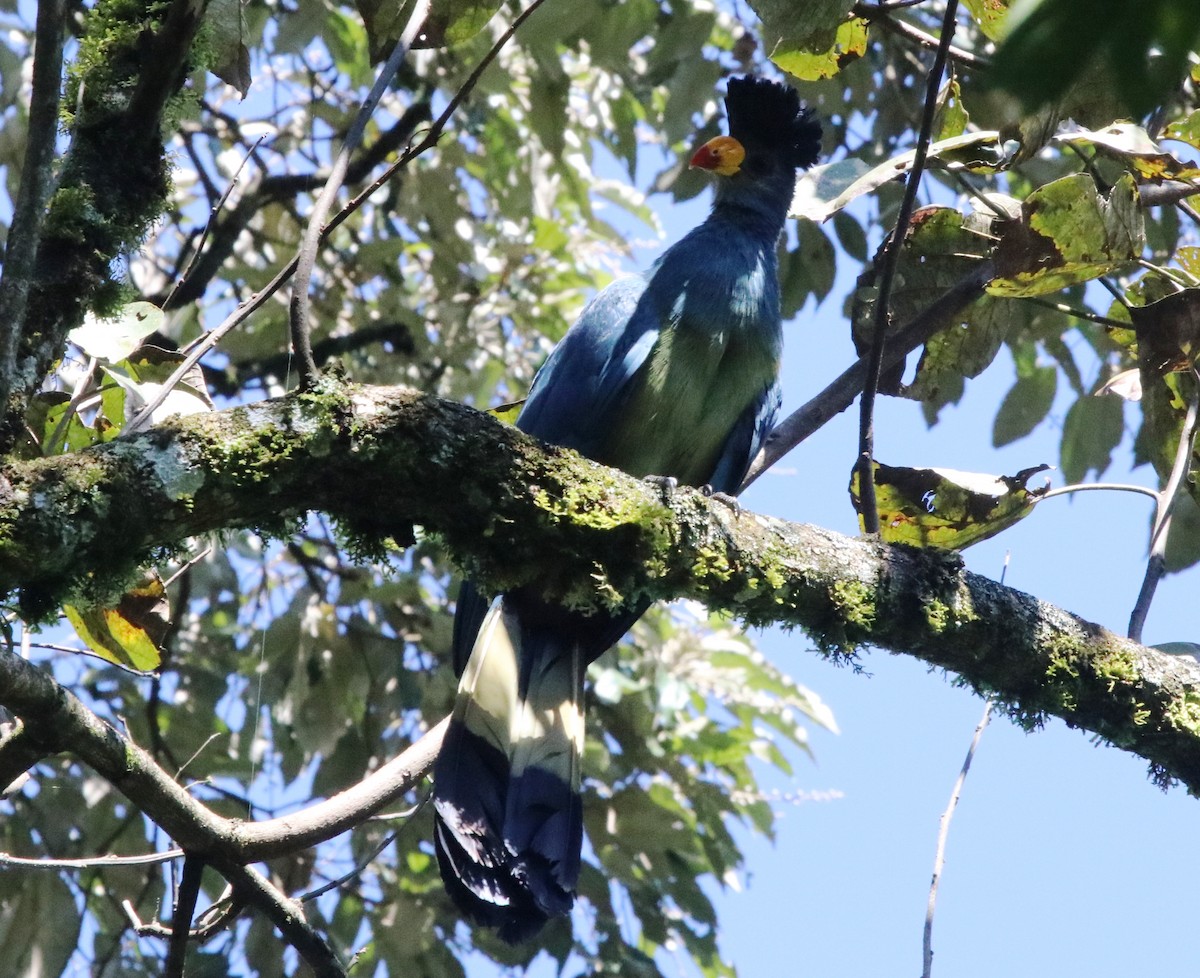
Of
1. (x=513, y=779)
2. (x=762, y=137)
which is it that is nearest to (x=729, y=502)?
(x=513, y=779)

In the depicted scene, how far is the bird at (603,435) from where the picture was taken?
8.64ft

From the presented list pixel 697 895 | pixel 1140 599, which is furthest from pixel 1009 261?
pixel 697 895

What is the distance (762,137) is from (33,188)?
9.19 feet

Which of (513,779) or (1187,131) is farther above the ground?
(1187,131)

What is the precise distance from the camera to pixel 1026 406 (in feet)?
12.9

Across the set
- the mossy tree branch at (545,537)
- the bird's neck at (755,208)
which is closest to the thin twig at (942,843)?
the mossy tree branch at (545,537)

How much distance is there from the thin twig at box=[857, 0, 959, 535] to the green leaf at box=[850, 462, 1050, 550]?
0.25ft

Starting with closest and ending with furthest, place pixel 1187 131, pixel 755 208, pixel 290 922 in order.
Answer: pixel 290 922 < pixel 1187 131 < pixel 755 208

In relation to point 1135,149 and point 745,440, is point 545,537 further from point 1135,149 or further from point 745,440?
point 745,440

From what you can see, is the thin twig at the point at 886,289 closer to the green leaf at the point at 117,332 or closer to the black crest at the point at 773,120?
the green leaf at the point at 117,332

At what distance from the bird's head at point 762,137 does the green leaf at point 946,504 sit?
1.68m

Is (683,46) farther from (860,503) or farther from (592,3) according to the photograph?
(860,503)

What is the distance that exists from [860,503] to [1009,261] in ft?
1.81

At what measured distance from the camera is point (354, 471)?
6.22 feet
